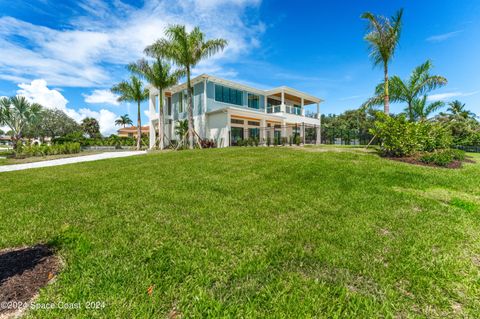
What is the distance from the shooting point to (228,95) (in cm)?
2127

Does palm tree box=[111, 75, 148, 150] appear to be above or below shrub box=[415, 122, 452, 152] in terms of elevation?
above

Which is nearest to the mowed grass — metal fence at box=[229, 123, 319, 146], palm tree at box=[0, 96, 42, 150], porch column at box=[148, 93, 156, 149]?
metal fence at box=[229, 123, 319, 146]

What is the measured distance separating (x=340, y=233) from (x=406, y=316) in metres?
1.40

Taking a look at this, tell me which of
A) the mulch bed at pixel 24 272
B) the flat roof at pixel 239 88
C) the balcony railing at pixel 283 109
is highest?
the flat roof at pixel 239 88

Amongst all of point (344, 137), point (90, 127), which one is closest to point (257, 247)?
point (344, 137)

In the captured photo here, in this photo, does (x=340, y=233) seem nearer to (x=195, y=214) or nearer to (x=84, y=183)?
(x=195, y=214)

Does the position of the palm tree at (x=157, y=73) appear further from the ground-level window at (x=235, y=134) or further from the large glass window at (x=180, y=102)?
the ground-level window at (x=235, y=134)

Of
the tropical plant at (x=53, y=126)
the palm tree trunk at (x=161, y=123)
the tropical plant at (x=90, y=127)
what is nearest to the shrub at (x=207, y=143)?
the palm tree trunk at (x=161, y=123)

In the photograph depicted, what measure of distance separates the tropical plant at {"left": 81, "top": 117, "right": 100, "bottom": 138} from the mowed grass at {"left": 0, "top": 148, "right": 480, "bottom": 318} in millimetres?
59528

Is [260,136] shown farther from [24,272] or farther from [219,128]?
[24,272]

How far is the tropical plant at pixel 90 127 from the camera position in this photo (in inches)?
2161

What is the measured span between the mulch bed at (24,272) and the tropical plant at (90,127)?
63.1 m

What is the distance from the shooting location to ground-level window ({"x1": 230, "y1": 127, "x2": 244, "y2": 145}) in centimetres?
1983

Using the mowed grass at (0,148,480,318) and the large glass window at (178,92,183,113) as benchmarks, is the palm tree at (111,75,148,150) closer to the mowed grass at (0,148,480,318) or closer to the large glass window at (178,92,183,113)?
the large glass window at (178,92,183,113)
